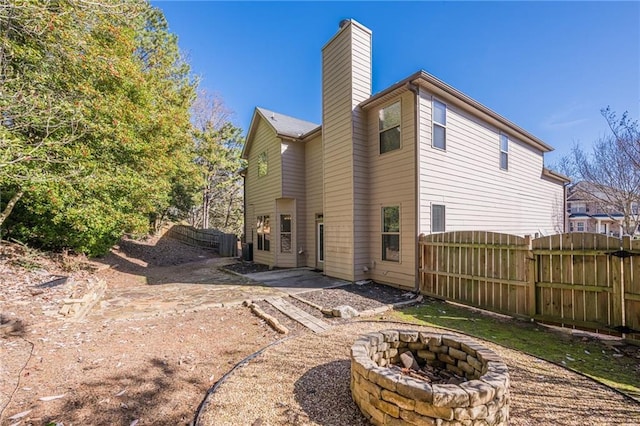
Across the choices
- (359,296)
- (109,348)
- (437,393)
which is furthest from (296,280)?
(437,393)

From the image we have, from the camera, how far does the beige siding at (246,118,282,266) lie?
12.0 meters

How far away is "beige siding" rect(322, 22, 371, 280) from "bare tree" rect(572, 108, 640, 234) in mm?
11733

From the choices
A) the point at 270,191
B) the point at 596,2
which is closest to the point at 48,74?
the point at 270,191

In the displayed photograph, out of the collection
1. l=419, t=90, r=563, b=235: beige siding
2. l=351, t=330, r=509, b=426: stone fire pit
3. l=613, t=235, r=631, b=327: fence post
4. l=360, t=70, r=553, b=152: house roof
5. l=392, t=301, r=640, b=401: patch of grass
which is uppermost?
l=360, t=70, r=553, b=152: house roof

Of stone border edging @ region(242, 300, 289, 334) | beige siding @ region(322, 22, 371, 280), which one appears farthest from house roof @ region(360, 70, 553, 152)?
stone border edging @ region(242, 300, 289, 334)

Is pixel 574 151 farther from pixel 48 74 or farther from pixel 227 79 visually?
pixel 48 74

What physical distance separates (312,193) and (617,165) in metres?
15.2

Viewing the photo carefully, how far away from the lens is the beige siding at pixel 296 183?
38.1 ft

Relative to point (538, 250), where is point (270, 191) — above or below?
above

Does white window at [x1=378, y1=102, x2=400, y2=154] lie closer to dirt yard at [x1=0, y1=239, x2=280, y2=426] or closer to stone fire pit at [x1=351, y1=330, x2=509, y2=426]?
dirt yard at [x1=0, y1=239, x2=280, y2=426]

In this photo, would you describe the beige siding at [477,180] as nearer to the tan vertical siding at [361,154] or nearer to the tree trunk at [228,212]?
the tan vertical siding at [361,154]

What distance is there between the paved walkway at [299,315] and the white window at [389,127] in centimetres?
532

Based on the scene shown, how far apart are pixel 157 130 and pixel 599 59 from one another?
16.1 metres

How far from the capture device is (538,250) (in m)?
5.29
